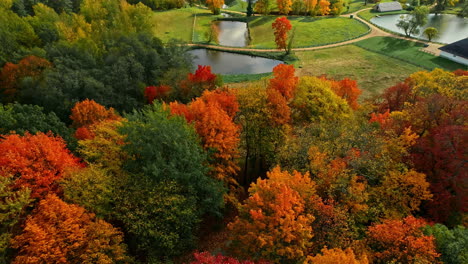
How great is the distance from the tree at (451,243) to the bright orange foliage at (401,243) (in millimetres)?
562

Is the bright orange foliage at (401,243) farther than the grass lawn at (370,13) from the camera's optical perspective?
No

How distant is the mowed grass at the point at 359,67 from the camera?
7731cm

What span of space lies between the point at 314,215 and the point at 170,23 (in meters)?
110

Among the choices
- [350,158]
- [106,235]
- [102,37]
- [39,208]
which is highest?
[102,37]

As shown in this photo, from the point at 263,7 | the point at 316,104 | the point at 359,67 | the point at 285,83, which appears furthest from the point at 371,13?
the point at 316,104

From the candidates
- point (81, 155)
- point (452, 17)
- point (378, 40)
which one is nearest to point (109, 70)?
point (81, 155)

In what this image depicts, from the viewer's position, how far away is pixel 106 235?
26.3m

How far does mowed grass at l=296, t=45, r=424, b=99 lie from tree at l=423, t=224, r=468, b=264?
5008 centimetres

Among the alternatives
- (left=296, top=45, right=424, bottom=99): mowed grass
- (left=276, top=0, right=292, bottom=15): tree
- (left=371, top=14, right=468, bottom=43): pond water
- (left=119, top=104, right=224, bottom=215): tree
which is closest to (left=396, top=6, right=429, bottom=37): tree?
(left=371, top=14, right=468, bottom=43): pond water

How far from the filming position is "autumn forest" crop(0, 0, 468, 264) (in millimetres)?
25203

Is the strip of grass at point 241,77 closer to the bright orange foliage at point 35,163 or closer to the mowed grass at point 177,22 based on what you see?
the mowed grass at point 177,22

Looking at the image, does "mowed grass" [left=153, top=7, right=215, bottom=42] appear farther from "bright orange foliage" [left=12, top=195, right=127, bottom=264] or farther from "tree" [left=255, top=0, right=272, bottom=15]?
"bright orange foliage" [left=12, top=195, right=127, bottom=264]

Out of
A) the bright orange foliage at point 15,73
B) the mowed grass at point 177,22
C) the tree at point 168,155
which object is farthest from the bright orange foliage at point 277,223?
the mowed grass at point 177,22

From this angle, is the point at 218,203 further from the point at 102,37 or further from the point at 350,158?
the point at 102,37
